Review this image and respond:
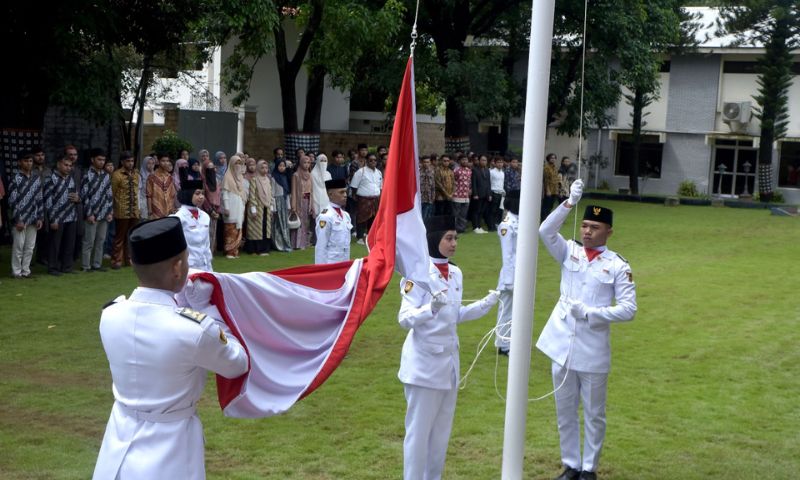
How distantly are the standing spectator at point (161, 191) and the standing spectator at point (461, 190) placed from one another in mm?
8401

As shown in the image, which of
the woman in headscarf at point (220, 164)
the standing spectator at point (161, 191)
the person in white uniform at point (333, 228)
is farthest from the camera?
the woman in headscarf at point (220, 164)

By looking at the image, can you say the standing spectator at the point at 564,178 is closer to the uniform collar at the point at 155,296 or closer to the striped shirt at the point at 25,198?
the striped shirt at the point at 25,198

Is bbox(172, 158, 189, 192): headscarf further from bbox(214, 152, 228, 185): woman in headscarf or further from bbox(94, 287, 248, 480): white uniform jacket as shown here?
bbox(94, 287, 248, 480): white uniform jacket

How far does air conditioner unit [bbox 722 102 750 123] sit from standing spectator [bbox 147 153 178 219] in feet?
84.5

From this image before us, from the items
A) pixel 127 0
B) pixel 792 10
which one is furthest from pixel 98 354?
pixel 792 10

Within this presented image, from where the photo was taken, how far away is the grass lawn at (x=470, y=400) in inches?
281

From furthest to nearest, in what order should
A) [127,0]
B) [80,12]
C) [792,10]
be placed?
[792,10]
[127,0]
[80,12]

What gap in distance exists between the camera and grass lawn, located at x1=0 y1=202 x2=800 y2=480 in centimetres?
714

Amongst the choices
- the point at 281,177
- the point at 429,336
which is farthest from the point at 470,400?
the point at 281,177

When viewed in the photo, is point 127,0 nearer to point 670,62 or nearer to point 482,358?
point 482,358

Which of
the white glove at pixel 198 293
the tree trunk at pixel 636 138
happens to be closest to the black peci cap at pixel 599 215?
the white glove at pixel 198 293

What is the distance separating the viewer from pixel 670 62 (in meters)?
37.8

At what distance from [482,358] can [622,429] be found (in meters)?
2.72

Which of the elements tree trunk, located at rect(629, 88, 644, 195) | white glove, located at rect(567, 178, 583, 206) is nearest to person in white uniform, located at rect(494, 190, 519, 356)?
white glove, located at rect(567, 178, 583, 206)
